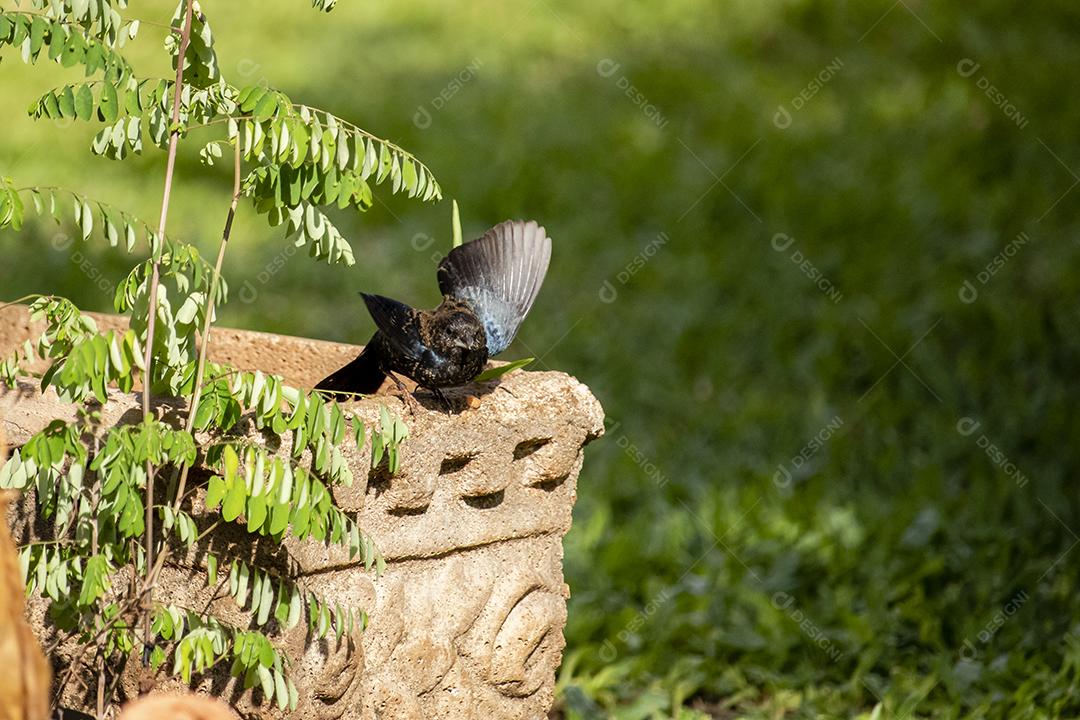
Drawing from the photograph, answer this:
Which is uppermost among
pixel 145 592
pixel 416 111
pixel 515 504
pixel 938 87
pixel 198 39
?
pixel 938 87

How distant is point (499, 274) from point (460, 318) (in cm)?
23

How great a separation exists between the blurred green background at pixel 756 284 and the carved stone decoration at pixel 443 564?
89cm

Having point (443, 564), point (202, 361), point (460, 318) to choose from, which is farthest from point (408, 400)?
point (202, 361)

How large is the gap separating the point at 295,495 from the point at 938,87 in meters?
6.55

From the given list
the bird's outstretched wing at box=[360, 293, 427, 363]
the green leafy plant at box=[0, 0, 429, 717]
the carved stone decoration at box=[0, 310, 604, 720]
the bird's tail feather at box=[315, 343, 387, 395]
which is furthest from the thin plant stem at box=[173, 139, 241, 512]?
the bird's tail feather at box=[315, 343, 387, 395]

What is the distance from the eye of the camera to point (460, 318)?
259 centimetres

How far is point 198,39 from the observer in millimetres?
2307

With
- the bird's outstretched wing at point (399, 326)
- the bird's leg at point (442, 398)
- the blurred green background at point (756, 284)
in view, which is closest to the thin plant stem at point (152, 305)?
the bird's outstretched wing at point (399, 326)

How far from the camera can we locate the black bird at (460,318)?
8.41 ft

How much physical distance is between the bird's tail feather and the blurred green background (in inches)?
50.0

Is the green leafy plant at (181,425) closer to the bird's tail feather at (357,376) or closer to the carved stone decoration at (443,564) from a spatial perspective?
the carved stone decoration at (443,564)

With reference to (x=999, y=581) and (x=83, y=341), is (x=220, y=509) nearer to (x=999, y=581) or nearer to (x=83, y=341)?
(x=83, y=341)

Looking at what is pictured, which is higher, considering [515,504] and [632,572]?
[515,504]

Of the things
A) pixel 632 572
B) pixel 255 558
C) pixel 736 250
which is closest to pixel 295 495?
pixel 255 558
